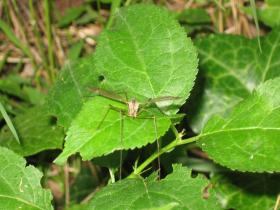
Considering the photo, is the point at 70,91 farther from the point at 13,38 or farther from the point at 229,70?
the point at 13,38

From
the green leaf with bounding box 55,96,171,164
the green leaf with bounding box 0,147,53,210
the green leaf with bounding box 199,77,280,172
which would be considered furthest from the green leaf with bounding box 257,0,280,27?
the green leaf with bounding box 0,147,53,210

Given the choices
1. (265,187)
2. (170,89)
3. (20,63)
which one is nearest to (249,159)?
(170,89)

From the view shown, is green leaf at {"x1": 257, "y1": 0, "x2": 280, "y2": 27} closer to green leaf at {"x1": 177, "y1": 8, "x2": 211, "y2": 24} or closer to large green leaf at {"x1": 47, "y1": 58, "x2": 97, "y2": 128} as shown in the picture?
green leaf at {"x1": 177, "y1": 8, "x2": 211, "y2": 24}

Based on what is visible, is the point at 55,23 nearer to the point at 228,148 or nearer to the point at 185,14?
the point at 185,14

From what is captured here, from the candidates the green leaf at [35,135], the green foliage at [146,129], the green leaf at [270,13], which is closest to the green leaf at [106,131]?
the green foliage at [146,129]

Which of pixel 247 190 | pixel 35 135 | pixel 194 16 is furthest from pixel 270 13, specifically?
pixel 35 135
